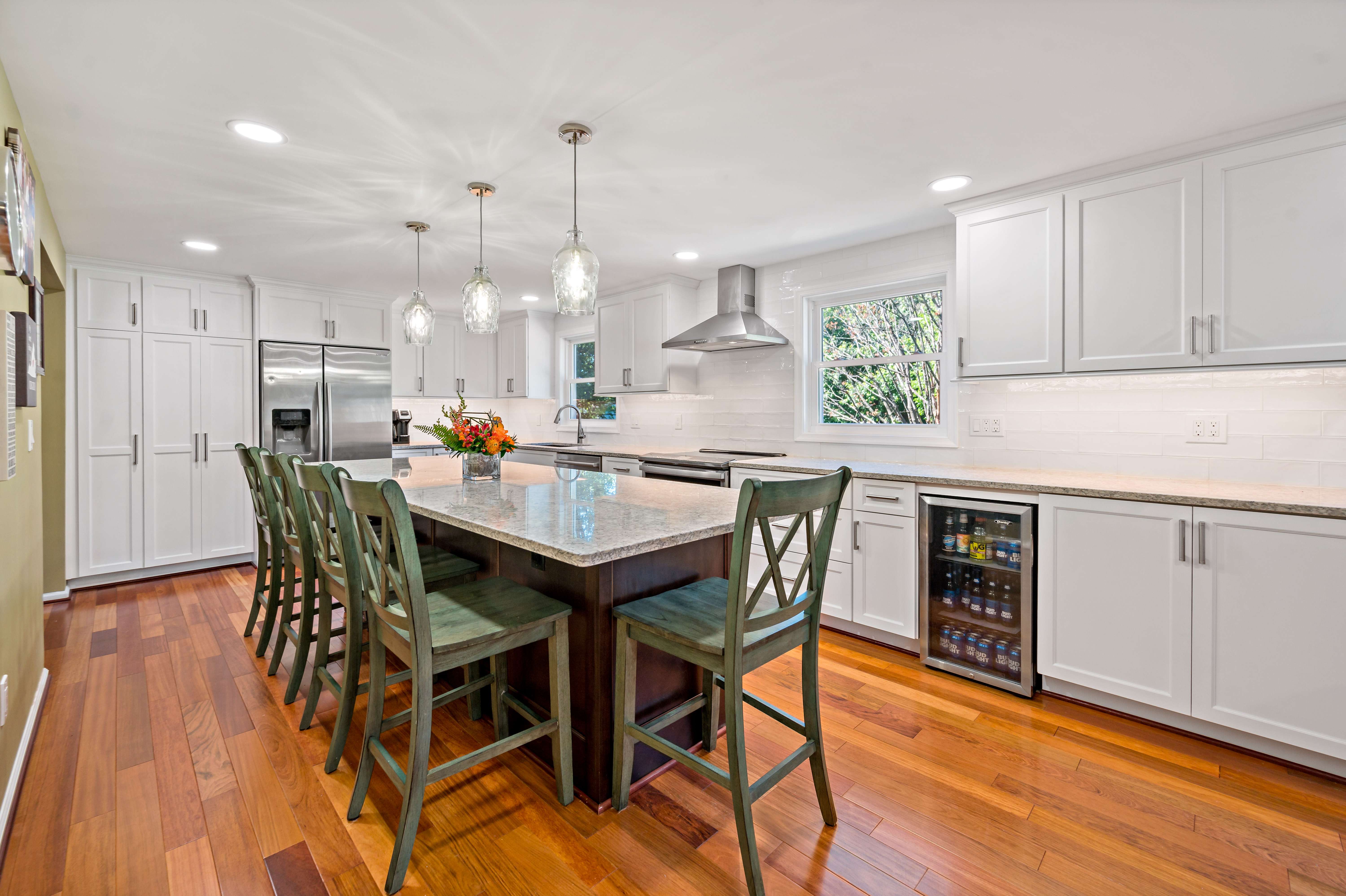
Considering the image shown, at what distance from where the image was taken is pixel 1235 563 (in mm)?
2117

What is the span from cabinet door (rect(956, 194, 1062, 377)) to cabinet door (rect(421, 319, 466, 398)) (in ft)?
15.7

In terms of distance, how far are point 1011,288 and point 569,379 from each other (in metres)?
4.25

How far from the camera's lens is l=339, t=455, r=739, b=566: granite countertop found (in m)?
1.52

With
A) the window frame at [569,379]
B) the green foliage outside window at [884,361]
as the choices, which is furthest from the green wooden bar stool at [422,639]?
the window frame at [569,379]

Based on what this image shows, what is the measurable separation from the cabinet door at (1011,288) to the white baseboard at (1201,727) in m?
1.36

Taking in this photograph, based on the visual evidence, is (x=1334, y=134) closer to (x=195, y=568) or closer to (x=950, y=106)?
(x=950, y=106)

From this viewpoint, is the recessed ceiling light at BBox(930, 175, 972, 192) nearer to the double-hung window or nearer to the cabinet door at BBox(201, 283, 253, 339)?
the double-hung window

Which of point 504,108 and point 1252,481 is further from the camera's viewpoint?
point 1252,481

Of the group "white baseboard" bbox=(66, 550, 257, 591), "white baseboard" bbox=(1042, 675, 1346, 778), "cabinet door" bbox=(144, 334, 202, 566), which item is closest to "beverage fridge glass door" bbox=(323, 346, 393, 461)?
"cabinet door" bbox=(144, 334, 202, 566)

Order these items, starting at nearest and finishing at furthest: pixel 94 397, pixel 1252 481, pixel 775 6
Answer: pixel 775 6, pixel 1252 481, pixel 94 397

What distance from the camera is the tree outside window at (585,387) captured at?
5.86m

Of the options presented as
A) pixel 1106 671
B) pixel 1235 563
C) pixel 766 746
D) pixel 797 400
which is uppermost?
pixel 797 400

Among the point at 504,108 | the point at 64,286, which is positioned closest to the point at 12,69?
the point at 504,108

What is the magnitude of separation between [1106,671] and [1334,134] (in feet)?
6.78
